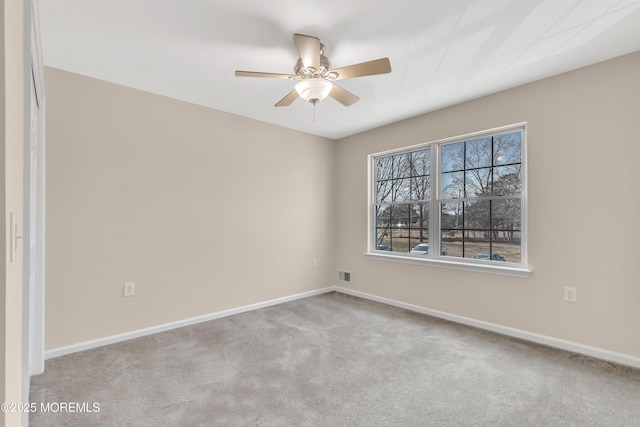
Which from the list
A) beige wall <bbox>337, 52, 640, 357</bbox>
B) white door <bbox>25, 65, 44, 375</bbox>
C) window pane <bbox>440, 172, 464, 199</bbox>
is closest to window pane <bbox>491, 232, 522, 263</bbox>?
beige wall <bbox>337, 52, 640, 357</bbox>

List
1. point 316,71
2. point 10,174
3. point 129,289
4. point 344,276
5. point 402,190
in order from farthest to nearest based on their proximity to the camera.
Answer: point 344,276 → point 402,190 → point 129,289 → point 316,71 → point 10,174

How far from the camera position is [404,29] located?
6.63ft

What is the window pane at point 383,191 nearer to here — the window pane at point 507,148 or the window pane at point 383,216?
the window pane at point 383,216

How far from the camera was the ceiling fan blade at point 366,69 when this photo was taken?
188 cm

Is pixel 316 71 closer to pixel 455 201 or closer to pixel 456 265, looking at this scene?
pixel 455 201

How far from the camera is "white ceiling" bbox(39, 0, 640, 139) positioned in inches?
71.8

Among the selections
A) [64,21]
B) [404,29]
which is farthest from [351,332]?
[64,21]

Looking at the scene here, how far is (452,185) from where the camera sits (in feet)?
11.5

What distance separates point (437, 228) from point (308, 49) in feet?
8.39

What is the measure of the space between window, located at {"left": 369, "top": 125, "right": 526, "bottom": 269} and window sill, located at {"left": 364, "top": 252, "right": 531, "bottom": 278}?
0.04 meters

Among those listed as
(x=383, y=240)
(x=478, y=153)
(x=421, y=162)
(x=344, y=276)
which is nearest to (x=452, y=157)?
(x=478, y=153)

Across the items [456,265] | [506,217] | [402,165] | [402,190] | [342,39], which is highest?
[342,39]

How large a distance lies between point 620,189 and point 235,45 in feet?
10.3

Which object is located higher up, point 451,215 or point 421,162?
point 421,162
